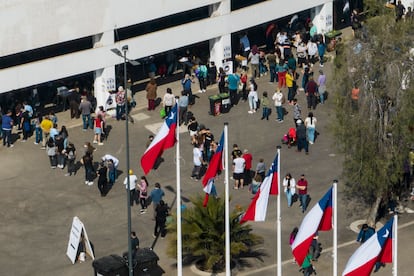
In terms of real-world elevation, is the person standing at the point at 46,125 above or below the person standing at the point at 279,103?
below

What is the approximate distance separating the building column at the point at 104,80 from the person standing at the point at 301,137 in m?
8.21

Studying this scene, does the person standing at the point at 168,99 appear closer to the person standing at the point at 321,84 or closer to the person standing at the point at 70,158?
the person standing at the point at 70,158

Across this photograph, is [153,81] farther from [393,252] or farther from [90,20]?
[393,252]

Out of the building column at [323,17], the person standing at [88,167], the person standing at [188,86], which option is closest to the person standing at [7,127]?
the person standing at [88,167]

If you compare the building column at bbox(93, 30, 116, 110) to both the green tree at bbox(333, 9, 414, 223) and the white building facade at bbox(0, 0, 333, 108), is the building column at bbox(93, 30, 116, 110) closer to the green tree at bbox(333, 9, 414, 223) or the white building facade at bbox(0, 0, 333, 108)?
the white building facade at bbox(0, 0, 333, 108)

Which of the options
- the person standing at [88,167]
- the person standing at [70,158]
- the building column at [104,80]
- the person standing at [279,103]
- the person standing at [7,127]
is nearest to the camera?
the person standing at [88,167]

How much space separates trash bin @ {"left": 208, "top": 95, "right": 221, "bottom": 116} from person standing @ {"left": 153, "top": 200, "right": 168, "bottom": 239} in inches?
382

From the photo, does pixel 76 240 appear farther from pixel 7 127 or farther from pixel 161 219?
pixel 7 127

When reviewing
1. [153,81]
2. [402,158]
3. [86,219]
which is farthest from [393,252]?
[153,81]

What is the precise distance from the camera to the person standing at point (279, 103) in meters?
46.0

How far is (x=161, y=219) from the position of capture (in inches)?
1492

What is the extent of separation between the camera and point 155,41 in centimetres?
4916

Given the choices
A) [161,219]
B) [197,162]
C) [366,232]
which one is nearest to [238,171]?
[197,162]

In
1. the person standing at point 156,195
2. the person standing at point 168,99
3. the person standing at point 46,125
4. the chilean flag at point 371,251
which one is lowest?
the chilean flag at point 371,251
